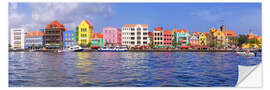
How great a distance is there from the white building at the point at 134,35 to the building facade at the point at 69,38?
21.5ft

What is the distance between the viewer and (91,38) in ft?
104

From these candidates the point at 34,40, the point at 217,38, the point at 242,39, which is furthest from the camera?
the point at 34,40

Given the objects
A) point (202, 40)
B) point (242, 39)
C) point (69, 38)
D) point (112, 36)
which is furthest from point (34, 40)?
point (242, 39)

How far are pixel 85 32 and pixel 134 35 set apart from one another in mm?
5991

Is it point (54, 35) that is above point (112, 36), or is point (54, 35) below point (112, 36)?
above

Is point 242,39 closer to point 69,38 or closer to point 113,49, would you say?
point 113,49

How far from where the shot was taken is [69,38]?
3297cm

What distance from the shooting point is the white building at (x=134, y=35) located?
30344mm

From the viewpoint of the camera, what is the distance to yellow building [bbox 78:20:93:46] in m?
31.2

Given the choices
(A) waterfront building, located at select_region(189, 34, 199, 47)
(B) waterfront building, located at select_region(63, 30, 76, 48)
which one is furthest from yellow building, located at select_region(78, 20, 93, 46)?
(A) waterfront building, located at select_region(189, 34, 199, 47)

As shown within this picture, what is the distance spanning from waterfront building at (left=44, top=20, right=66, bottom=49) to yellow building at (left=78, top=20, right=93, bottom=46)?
3.13m

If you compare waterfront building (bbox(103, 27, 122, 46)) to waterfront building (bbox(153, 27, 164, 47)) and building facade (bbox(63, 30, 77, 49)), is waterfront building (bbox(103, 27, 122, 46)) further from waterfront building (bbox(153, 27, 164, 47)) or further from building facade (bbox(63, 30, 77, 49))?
waterfront building (bbox(153, 27, 164, 47))

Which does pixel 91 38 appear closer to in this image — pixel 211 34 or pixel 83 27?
pixel 83 27
